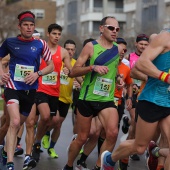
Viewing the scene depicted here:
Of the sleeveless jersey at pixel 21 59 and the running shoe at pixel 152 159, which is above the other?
the sleeveless jersey at pixel 21 59

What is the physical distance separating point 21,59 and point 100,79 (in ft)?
3.85

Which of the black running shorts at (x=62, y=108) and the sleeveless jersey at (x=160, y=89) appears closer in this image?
the sleeveless jersey at (x=160, y=89)

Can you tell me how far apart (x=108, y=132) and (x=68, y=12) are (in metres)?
83.6

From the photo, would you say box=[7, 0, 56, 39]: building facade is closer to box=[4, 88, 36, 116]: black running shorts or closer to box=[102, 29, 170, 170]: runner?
box=[4, 88, 36, 116]: black running shorts

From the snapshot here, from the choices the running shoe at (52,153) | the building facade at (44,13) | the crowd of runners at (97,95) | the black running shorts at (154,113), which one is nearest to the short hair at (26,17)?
the crowd of runners at (97,95)

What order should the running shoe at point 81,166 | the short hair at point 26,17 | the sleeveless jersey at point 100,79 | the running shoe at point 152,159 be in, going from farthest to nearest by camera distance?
the running shoe at point 81,166, the short hair at point 26,17, the sleeveless jersey at point 100,79, the running shoe at point 152,159

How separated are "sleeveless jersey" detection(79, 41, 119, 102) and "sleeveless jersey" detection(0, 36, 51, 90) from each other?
2.68 feet

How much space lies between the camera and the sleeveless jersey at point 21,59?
400 inches

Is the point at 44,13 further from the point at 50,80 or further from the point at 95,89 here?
the point at 95,89

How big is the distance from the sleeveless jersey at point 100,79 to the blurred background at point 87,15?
43122 millimetres

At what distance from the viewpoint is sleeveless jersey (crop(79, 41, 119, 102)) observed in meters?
10.0

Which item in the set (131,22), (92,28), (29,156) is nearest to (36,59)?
(29,156)

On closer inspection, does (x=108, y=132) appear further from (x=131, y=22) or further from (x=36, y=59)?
(x=131, y=22)

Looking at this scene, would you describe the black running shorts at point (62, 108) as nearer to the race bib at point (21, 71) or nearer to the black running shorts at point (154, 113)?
the race bib at point (21, 71)
